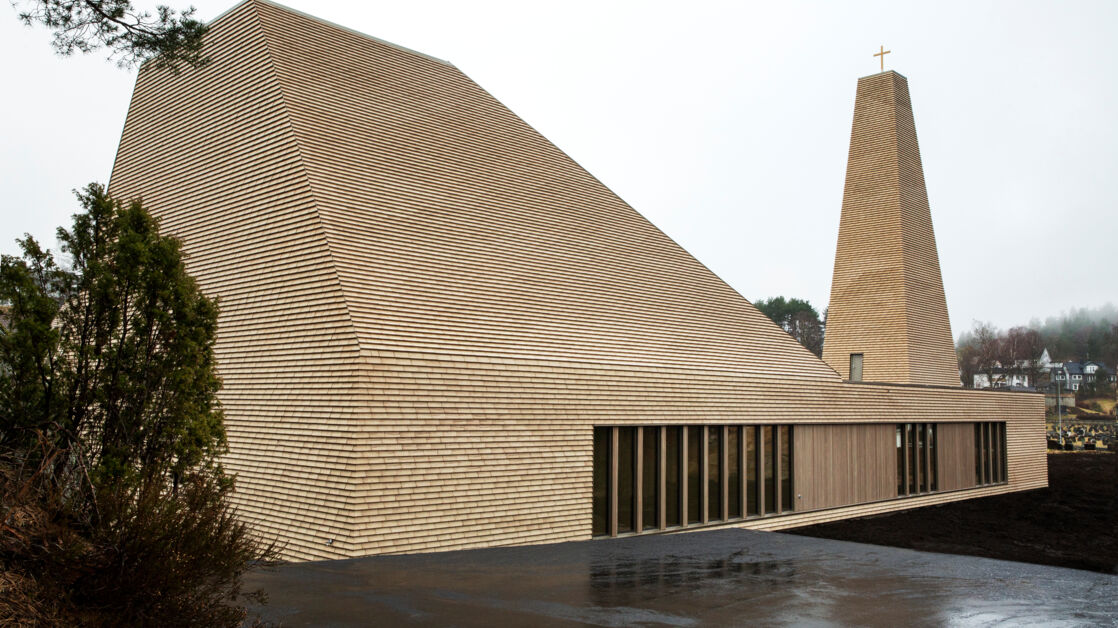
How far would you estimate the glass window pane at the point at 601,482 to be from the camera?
1189 cm

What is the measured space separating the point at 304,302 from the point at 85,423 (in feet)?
15.9

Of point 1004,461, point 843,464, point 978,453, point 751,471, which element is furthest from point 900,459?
point 1004,461

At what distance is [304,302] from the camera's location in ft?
34.1

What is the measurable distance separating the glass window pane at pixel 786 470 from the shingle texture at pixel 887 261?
896 centimetres

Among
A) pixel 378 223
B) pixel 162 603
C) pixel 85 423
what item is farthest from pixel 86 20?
pixel 162 603

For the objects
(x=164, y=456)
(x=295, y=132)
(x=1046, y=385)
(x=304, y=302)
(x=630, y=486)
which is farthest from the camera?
(x=1046, y=385)

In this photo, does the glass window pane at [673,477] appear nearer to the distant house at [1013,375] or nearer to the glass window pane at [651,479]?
the glass window pane at [651,479]

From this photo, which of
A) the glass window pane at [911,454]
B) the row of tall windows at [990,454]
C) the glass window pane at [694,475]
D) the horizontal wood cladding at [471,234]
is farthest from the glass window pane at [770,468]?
the row of tall windows at [990,454]

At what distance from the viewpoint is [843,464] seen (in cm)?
1678

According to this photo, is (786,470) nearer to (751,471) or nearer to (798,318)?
(751,471)

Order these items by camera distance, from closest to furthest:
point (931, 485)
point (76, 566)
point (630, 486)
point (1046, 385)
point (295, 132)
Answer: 1. point (76, 566)
2. point (295, 132)
3. point (630, 486)
4. point (931, 485)
5. point (1046, 385)

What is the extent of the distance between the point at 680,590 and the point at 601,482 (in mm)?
4796

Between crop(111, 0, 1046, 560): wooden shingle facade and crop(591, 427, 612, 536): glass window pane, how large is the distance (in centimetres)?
8

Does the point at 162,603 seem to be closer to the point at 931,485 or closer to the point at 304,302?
the point at 304,302
